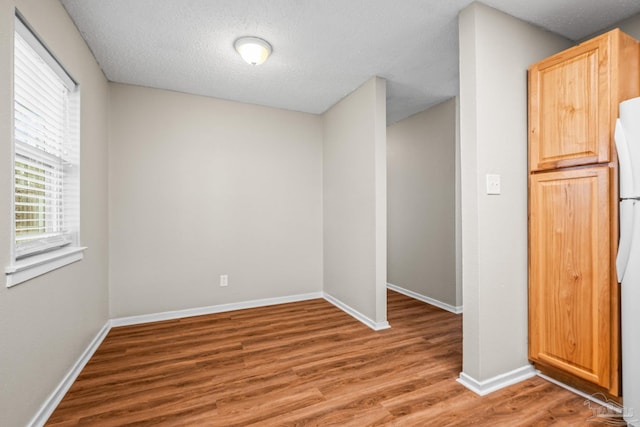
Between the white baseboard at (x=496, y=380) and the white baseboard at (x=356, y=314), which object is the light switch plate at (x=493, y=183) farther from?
the white baseboard at (x=356, y=314)

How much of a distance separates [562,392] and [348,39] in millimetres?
2825

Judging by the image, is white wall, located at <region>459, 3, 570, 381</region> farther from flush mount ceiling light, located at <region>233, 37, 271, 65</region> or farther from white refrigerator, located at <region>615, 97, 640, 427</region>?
flush mount ceiling light, located at <region>233, 37, 271, 65</region>

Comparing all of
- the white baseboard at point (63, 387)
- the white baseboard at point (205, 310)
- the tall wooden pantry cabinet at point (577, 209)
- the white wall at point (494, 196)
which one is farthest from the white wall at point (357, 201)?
the white baseboard at point (63, 387)

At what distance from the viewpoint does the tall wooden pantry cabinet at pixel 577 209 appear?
161 cm

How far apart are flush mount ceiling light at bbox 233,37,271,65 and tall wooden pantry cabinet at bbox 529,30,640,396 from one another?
6.36 ft

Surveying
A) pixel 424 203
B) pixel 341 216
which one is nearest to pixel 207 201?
pixel 341 216

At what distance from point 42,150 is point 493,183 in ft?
9.24

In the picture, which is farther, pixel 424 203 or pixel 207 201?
pixel 424 203

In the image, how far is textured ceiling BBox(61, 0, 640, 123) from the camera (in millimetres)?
1856

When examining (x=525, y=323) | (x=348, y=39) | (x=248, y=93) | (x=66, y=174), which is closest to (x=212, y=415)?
(x=66, y=174)

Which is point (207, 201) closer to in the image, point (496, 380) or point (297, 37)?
point (297, 37)

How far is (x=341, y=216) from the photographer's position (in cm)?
346

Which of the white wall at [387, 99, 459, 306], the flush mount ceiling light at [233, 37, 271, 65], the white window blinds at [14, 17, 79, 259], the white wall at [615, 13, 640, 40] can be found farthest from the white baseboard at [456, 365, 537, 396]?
the flush mount ceiling light at [233, 37, 271, 65]

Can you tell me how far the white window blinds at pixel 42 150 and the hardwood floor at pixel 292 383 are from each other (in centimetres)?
101
